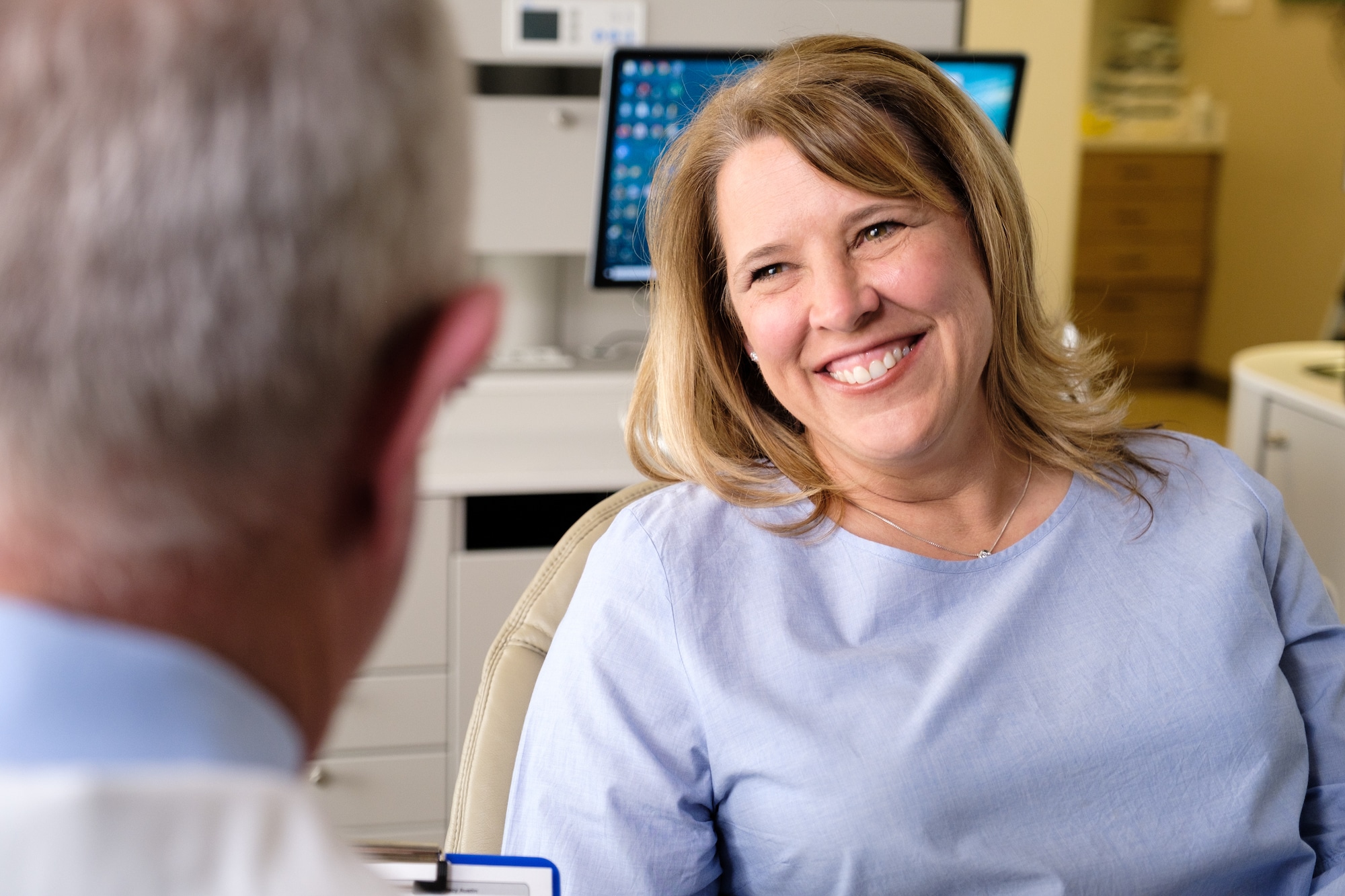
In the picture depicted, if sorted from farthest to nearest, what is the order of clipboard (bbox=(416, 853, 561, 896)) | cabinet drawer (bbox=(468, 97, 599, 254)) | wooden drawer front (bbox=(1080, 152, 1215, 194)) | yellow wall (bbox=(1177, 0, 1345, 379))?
wooden drawer front (bbox=(1080, 152, 1215, 194))
yellow wall (bbox=(1177, 0, 1345, 379))
cabinet drawer (bbox=(468, 97, 599, 254))
clipboard (bbox=(416, 853, 561, 896))

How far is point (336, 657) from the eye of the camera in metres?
0.42

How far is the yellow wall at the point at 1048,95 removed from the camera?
267 cm

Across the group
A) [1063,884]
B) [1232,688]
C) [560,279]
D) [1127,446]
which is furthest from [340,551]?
[560,279]

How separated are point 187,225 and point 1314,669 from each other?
3.83 feet

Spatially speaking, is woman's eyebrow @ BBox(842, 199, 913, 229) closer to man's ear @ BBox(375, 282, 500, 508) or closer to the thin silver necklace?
the thin silver necklace

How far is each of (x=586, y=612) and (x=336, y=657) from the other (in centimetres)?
67

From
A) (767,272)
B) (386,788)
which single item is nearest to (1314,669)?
(767,272)

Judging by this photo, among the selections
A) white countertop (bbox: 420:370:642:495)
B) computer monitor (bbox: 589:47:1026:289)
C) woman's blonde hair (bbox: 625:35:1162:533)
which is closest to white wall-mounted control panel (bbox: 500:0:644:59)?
computer monitor (bbox: 589:47:1026:289)

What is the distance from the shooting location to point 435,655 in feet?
7.11

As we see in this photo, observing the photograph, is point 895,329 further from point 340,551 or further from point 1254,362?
point 1254,362

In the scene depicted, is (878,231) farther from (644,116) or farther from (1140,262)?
(1140,262)

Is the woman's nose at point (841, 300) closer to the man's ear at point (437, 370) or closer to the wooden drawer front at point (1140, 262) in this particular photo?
the man's ear at point (437, 370)

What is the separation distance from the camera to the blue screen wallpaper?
216 centimetres

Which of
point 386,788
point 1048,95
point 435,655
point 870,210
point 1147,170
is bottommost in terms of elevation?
point 386,788
